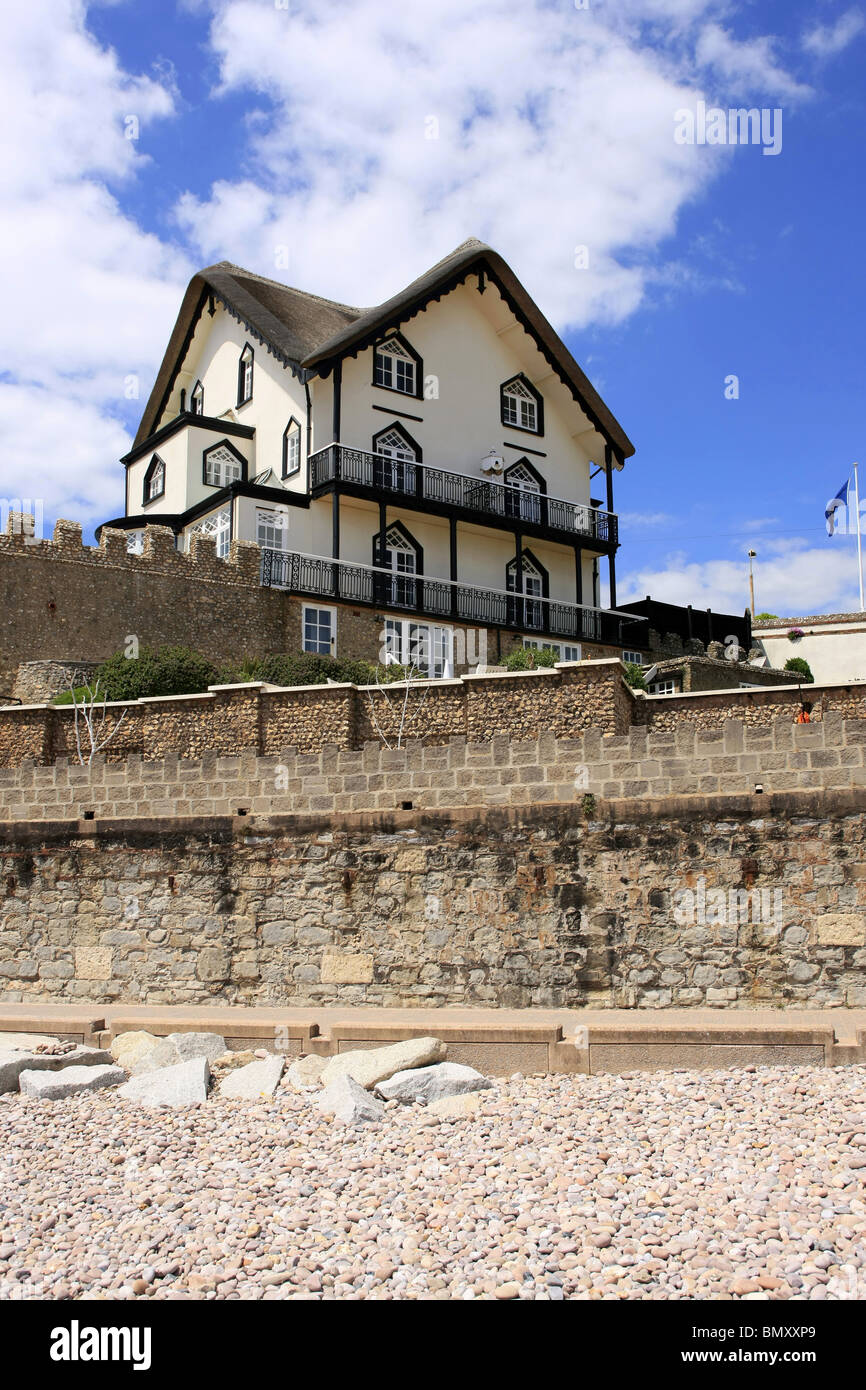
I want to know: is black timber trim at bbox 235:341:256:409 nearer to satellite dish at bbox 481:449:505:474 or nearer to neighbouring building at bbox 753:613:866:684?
satellite dish at bbox 481:449:505:474

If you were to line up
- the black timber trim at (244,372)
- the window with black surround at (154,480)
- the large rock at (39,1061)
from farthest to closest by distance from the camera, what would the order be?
the window with black surround at (154,480) < the black timber trim at (244,372) < the large rock at (39,1061)

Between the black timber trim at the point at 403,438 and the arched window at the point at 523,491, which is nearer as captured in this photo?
the black timber trim at the point at 403,438

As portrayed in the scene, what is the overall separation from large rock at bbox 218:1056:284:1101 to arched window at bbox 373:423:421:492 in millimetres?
18566

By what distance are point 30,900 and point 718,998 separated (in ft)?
25.8

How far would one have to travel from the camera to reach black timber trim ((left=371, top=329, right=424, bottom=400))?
26797 millimetres

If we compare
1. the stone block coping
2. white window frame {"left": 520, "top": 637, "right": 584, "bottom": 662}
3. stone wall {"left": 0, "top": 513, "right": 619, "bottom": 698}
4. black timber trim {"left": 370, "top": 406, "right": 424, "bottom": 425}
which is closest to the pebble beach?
the stone block coping

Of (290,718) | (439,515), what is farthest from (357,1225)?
(439,515)

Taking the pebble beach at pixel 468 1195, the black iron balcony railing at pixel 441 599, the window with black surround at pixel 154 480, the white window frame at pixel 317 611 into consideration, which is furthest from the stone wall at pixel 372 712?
the window with black surround at pixel 154 480

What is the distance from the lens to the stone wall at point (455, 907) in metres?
10.0

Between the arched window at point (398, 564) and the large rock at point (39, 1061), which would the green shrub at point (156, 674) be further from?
the large rock at point (39, 1061)

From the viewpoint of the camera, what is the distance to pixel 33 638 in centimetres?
2025

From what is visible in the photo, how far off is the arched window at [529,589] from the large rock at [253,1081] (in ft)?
63.7

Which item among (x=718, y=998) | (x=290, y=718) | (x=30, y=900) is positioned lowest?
(x=718, y=998)

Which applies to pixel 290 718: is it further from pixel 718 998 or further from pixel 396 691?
pixel 718 998
